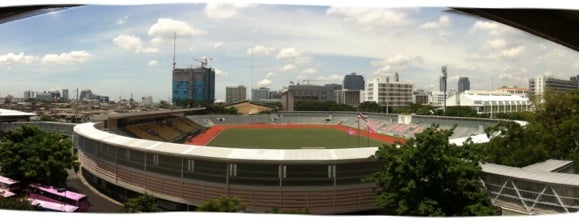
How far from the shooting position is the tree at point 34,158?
430 inches

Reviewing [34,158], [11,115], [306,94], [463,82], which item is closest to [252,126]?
[306,94]

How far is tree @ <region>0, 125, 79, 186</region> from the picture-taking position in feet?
35.8

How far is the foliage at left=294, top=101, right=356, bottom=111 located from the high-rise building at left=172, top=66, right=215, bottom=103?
13.2 meters

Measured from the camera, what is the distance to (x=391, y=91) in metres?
41.6

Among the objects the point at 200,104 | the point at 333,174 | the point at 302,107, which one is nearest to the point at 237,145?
the point at 200,104

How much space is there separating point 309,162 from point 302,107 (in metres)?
28.2

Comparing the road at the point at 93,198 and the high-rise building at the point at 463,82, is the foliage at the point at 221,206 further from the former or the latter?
the high-rise building at the point at 463,82

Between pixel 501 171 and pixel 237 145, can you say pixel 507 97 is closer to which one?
pixel 237 145

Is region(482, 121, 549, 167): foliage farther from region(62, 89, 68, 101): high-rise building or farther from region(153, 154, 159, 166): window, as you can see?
region(62, 89, 68, 101): high-rise building

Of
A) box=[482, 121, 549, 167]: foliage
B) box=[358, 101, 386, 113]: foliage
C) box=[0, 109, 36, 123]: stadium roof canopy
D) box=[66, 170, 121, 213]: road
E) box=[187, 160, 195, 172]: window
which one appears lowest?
box=[66, 170, 121, 213]: road

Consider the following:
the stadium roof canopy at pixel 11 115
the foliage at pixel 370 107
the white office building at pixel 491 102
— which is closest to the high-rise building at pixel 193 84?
the stadium roof canopy at pixel 11 115

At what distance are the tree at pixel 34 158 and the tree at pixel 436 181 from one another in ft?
29.6

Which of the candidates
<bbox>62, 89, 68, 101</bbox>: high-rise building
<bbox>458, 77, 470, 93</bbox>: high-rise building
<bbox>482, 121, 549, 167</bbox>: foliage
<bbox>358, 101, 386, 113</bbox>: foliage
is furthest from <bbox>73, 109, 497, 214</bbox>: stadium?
<bbox>358, 101, 386, 113</bbox>: foliage

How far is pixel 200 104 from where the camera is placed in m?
27.7
